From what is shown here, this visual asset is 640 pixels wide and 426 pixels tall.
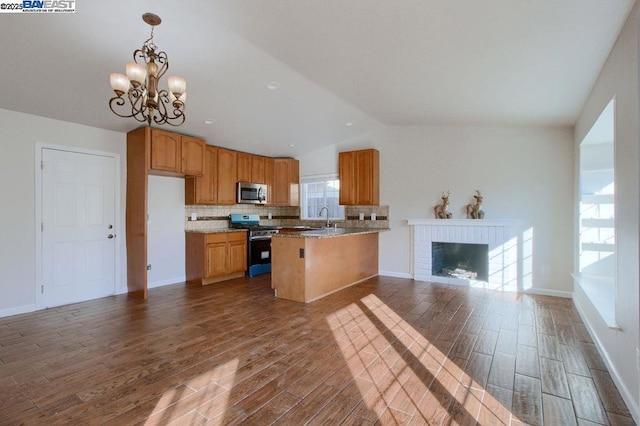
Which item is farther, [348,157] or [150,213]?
[348,157]

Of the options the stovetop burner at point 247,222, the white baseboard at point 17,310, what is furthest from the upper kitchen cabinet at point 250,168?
the white baseboard at point 17,310

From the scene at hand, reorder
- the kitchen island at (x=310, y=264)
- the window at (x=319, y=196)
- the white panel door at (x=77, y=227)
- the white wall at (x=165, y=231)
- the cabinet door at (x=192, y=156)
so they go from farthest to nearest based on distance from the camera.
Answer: the window at (x=319, y=196) < the white wall at (x=165, y=231) < the cabinet door at (x=192, y=156) < the kitchen island at (x=310, y=264) < the white panel door at (x=77, y=227)

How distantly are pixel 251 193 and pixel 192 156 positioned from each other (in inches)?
58.6

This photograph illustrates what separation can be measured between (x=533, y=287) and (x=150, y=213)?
601 cm

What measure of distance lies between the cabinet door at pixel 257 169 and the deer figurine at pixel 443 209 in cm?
346

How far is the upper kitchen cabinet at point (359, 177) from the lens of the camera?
19.2 feet

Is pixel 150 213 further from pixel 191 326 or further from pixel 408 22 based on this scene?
pixel 408 22

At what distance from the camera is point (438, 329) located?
3.25m

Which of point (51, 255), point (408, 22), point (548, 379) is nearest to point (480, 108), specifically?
point (408, 22)

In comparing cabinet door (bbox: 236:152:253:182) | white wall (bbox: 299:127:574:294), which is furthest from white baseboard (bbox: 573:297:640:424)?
cabinet door (bbox: 236:152:253:182)

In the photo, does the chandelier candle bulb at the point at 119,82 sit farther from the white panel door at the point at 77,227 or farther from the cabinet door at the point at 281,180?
the cabinet door at the point at 281,180

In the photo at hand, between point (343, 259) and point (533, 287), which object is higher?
point (343, 259)

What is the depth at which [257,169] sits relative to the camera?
643 centimetres

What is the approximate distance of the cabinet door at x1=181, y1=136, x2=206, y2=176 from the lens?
4.90 m
